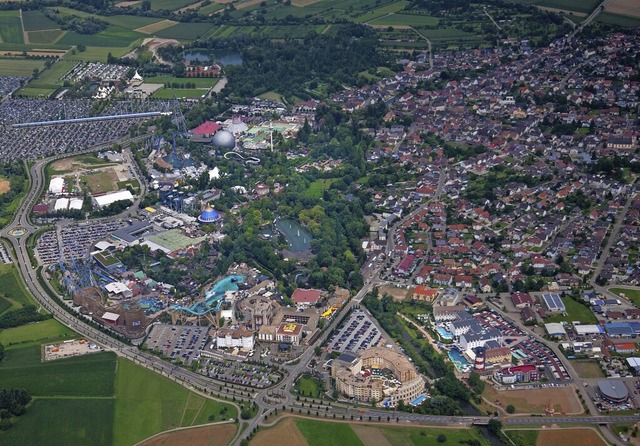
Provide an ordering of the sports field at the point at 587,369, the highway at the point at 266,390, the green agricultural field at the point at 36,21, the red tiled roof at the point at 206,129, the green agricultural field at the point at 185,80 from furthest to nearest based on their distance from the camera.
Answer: the green agricultural field at the point at 36,21 → the green agricultural field at the point at 185,80 → the red tiled roof at the point at 206,129 → the sports field at the point at 587,369 → the highway at the point at 266,390

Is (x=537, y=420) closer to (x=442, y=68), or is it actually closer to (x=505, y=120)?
(x=505, y=120)

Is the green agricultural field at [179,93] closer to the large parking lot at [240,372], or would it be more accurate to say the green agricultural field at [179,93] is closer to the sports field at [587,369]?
the large parking lot at [240,372]

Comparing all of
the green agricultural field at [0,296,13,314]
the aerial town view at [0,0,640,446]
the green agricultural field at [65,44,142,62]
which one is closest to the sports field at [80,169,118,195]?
the aerial town view at [0,0,640,446]

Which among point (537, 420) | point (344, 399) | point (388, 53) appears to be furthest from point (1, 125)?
point (537, 420)

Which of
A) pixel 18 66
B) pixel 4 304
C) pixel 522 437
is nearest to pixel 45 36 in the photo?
pixel 18 66

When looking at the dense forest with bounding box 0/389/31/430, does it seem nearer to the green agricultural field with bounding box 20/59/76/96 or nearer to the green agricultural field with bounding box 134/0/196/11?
the green agricultural field with bounding box 20/59/76/96

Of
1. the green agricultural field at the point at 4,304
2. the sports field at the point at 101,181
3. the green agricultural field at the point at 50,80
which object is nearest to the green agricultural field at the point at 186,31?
the green agricultural field at the point at 50,80
